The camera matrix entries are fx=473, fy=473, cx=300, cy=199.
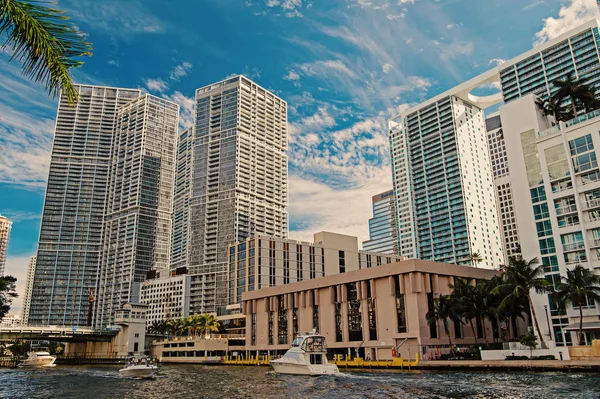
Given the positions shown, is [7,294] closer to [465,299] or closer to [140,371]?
[140,371]

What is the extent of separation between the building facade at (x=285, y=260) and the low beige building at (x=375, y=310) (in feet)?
136

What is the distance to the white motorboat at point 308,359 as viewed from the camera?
189 feet

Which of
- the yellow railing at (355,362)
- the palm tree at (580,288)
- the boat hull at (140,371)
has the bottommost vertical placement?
the yellow railing at (355,362)

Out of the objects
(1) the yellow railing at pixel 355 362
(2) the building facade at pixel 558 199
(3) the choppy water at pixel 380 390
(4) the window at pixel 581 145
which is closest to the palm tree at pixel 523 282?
(2) the building facade at pixel 558 199

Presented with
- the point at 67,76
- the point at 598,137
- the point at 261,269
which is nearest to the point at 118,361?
the point at 261,269

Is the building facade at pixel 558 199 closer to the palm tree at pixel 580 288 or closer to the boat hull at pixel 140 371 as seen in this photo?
the palm tree at pixel 580 288

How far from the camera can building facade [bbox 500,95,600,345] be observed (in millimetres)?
72625

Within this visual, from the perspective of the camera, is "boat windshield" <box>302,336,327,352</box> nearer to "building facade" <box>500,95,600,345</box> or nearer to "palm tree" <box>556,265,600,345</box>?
"palm tree" <box>556,265,600,345</box>

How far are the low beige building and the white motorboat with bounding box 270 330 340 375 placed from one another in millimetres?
26440

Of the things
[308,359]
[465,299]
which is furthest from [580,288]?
[308,359]

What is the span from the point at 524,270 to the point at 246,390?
150 feet

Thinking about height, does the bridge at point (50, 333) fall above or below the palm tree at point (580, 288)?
below

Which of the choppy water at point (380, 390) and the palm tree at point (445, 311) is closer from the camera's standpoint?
the choppy water at point (380, 390)

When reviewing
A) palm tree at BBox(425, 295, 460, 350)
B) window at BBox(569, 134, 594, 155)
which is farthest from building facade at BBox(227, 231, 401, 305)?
window at BBox(569, 134, 594, 155)
